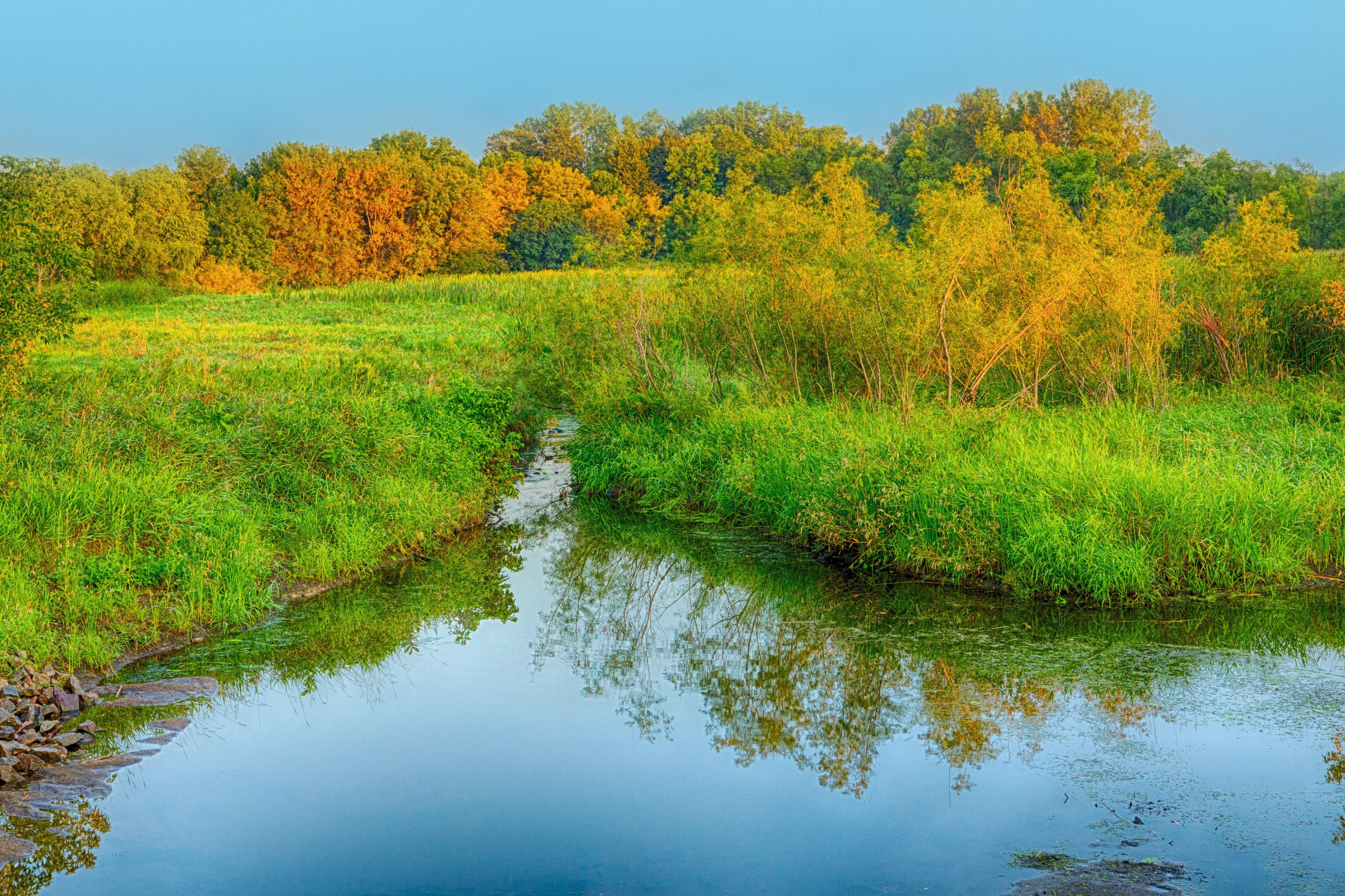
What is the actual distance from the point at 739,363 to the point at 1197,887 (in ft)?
41.6

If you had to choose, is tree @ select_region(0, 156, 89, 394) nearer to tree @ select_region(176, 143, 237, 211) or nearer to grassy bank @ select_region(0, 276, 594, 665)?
grassy bank @ select_region(0, 276, 594, 665)

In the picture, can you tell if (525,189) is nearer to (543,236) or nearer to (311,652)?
(543,236)

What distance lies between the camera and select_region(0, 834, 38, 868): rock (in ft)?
18.6

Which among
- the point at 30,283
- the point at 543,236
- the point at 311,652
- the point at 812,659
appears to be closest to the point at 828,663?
the point at 812,659

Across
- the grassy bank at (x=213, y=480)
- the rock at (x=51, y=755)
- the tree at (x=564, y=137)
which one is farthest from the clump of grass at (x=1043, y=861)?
the tree at (x=564, y=137)

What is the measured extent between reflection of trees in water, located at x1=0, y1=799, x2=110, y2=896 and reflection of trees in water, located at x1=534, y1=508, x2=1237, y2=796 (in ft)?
11.0

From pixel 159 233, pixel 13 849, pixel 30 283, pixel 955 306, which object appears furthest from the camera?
pixel 159 233

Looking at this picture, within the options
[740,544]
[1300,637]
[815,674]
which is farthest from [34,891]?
[1300,637]

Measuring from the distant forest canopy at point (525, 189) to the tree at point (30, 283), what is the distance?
2602 centimetres

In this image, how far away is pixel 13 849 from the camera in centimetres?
575

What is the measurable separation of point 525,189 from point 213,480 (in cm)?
5484

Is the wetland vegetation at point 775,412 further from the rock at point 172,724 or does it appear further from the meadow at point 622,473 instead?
the rock at point 172,724

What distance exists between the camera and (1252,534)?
9.96 m

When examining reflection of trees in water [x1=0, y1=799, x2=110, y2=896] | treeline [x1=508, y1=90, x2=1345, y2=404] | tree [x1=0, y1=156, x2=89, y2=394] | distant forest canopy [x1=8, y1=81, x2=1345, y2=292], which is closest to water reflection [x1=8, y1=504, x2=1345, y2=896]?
reflection of trees in water [x1=0, y1=799, x2=110, y2=896]
